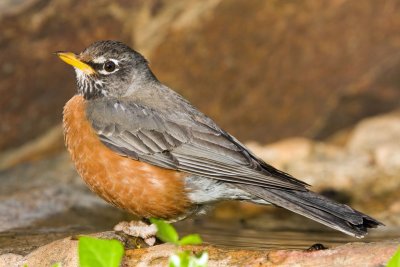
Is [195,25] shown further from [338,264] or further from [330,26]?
[338,264]

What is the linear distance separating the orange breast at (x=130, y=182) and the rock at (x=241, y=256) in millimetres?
873

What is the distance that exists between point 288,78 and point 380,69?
4.28 feet

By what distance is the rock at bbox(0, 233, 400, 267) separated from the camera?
199 inches

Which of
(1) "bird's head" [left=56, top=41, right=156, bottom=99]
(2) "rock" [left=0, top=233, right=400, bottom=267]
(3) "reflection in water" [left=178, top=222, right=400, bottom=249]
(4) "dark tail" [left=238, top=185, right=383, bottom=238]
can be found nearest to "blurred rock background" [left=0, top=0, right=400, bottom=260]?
(3) "reflection in water" [left=178, top=222, right=400, bottom=249]

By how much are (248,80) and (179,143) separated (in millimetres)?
3959

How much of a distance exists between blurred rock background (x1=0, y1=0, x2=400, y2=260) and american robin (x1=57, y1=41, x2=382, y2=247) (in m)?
1.52

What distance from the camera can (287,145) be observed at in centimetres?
1044

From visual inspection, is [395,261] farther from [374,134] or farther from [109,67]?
[374,134]

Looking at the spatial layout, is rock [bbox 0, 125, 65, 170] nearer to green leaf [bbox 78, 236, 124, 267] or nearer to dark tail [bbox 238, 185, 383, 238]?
dark tail [bbox 238, 185, 383, 238]

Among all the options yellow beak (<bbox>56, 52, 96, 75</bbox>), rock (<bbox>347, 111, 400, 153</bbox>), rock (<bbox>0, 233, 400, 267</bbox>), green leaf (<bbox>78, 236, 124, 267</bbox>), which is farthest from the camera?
rock (<bbox>347, 111, 400, 153</bbox>)

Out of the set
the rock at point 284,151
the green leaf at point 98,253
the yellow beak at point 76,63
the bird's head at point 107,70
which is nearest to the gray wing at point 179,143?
the bird's head at point 107,70

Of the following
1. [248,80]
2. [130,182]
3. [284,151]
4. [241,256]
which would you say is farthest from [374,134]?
[241,256]

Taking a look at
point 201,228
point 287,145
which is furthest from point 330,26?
point 201,228

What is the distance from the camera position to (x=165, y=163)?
717 cm
